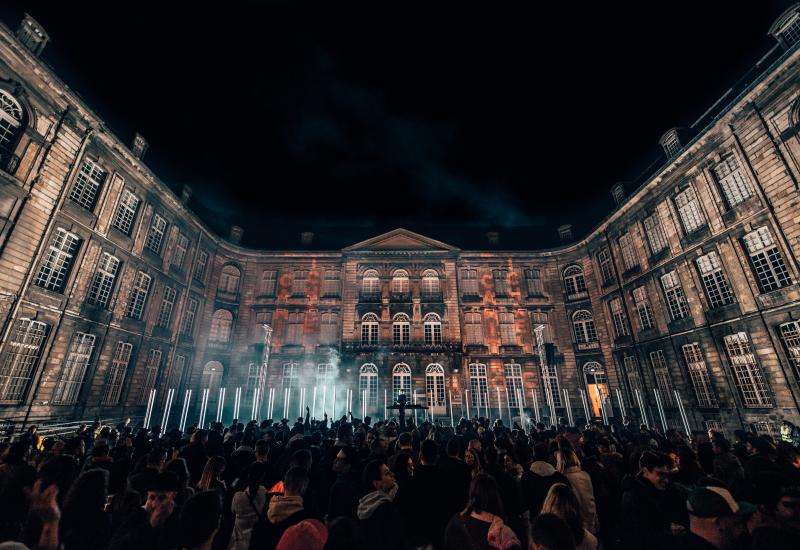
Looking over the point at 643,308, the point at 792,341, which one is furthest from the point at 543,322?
the point at 792,341

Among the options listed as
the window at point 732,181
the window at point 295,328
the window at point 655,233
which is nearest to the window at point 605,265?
the window at point 655,233

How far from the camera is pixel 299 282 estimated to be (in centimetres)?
2977

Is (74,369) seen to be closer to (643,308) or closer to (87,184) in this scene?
(87,184)

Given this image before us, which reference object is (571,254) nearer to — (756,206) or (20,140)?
(756,206)

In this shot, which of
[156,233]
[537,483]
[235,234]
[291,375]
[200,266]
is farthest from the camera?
[235,234]

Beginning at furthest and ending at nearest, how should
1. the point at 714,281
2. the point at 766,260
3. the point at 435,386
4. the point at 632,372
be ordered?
the point at 435,386, the point at 632,372, the point at 714,281, the point at 766,260

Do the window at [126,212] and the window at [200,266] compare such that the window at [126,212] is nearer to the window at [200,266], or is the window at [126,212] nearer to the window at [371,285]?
the window at [200,266]

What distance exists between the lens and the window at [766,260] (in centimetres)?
1452

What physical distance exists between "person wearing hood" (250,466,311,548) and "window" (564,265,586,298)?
2854 centimetres

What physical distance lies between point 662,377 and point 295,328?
994 inches

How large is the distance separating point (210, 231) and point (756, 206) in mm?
32232

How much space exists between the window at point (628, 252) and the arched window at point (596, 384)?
7.69m

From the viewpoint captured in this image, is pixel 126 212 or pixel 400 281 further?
pixel 400 281

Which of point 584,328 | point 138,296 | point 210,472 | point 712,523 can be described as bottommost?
point 712,523
